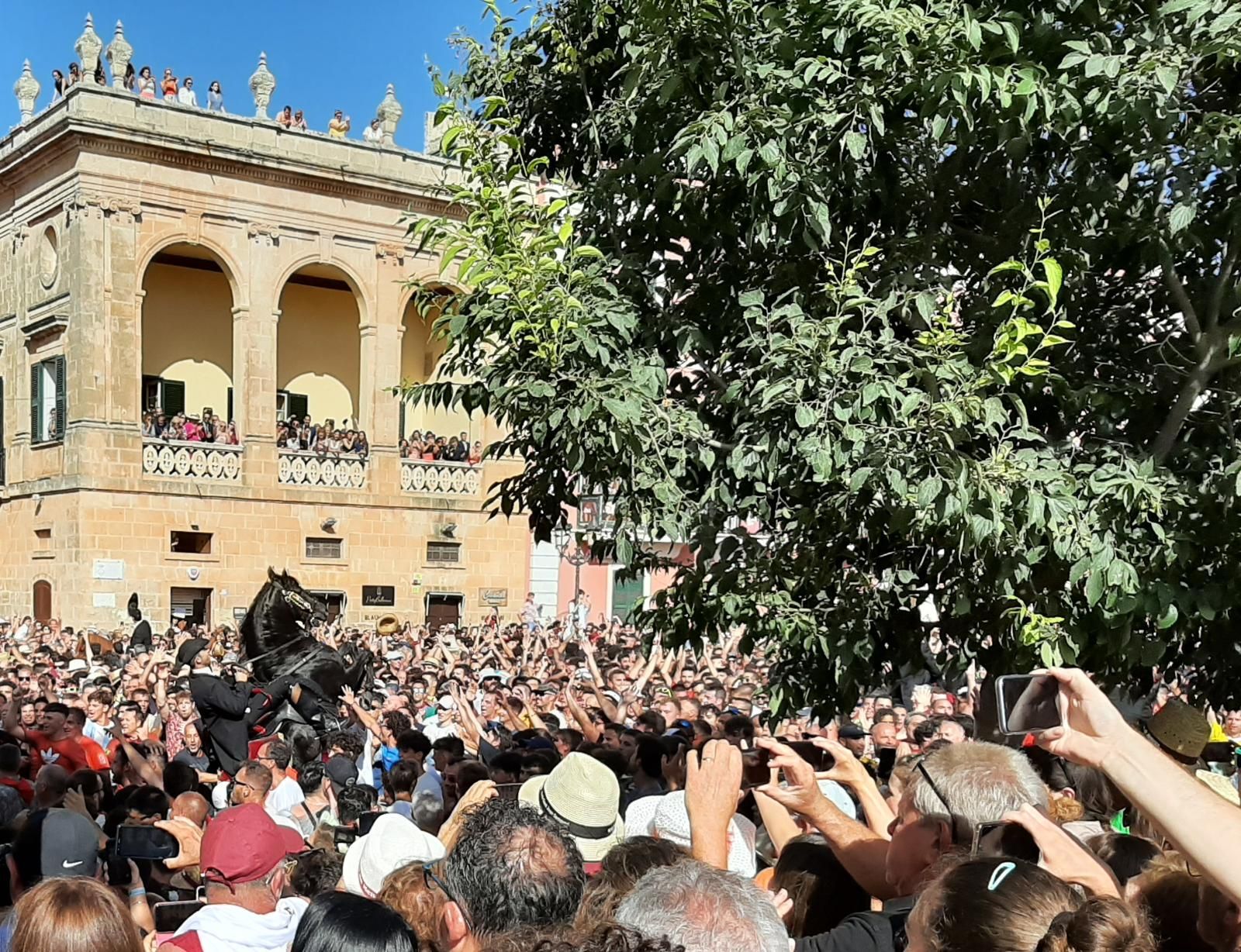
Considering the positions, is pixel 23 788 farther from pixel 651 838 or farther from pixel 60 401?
pixel 60 401

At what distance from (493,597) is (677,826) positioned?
30.9 metres

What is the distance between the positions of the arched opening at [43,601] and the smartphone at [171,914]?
2748cm

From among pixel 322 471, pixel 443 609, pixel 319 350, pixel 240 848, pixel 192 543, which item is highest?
pixel 319 350

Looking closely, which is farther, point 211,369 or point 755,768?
point 211,369

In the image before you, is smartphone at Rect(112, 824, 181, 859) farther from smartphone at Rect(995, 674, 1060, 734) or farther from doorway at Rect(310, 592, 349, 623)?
doorway at Rect(310, 592, 349, 623)

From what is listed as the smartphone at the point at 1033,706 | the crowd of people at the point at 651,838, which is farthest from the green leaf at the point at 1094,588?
the smartphone at the point at 1033,706

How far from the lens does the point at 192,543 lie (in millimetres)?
31234

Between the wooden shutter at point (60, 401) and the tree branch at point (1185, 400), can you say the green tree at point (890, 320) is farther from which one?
the wooden shutter at point (60, 401)

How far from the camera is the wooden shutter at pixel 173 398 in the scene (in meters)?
33.2

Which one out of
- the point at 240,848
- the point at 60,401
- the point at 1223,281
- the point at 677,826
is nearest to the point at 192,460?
the point at 60,401

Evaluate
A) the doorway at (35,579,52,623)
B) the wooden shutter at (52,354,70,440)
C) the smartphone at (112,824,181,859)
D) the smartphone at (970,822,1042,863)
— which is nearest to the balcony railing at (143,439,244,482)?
the wooden shutter at (52,354,70,440)

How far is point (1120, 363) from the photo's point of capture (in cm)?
571

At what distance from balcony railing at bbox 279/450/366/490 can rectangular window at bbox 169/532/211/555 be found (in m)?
2.20

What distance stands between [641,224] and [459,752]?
13.2 feet
